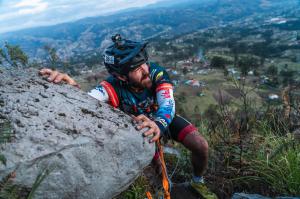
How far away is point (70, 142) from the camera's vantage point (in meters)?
2.79

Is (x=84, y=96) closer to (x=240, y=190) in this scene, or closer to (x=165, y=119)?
(x=165, y=119)

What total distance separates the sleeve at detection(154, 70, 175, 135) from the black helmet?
0.30 m

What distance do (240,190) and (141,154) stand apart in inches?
74.8

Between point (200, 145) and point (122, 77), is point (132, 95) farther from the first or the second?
point (200, 145)

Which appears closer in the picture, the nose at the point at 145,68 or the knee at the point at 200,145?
the nose at the point at 145,68

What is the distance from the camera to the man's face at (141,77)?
4.03 m

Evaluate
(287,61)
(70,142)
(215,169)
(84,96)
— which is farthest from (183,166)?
(287,61)

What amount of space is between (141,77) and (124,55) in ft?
1.13

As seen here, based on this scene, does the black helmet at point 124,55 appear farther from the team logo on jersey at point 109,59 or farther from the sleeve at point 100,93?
the sleeve at point 100,93

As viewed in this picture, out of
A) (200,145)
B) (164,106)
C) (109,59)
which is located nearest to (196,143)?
(200,145)

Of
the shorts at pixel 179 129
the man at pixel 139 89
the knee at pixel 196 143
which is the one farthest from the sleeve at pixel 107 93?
the knee at pixel 196 143

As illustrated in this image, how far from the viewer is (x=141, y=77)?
13.4 ft

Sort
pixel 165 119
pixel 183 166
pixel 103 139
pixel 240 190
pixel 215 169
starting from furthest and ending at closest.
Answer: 1. pixel 183 166
2. pixel 215 169
3. pixel 240 190
4. pixel 165 119
5. pixel 103 139

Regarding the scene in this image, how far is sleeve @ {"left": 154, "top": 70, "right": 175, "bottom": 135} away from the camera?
11.7 feet
